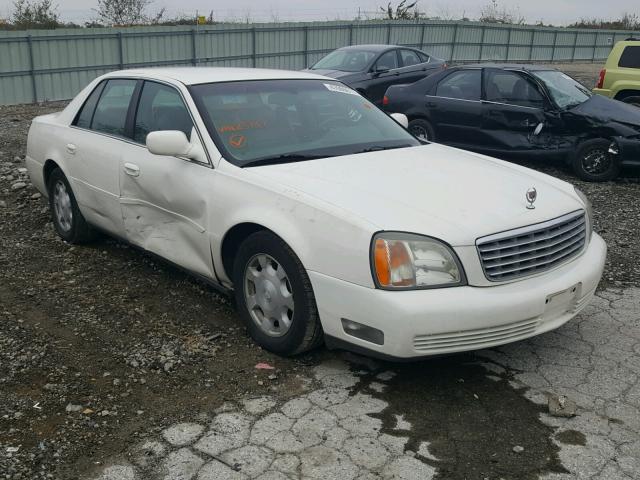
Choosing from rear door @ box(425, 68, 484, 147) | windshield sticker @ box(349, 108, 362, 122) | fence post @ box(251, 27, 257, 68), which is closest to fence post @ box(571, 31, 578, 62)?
fence post @ box(251, 27, 257, 68)

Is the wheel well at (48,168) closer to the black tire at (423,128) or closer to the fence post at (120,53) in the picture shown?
the black tire at (423,128)

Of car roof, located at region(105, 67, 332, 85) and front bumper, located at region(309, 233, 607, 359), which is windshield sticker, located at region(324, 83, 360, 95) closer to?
car roof, located at region(105, 67, 332, 85)

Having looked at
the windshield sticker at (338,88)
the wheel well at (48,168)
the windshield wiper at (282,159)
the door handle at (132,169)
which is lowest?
the wheel well at (48,168)

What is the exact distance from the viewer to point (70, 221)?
5887 millimetres

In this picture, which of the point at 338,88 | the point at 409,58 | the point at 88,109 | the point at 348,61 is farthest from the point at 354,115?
the point at 409,58

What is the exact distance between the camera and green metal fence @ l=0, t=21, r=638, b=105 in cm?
1714

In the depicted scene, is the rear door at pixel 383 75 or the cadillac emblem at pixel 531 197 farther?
the rear door at pixel 383 75

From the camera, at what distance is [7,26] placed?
25219 mm

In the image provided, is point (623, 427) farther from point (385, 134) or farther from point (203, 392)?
point (385, 134)

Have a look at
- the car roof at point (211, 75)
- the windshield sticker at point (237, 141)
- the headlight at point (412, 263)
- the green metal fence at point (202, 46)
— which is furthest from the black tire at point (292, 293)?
the green metal fence at point (202, 46)

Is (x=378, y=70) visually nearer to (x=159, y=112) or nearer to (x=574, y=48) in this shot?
(x=159, y=112)

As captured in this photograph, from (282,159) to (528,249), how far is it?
155cm

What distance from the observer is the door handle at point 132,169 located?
186 inches

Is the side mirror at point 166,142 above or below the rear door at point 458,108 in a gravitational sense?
above
